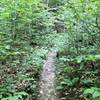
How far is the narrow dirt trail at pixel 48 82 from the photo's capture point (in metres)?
7.24

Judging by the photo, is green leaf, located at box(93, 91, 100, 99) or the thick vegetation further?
the thick vegetation

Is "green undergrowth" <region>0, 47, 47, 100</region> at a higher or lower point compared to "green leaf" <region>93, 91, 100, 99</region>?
lower

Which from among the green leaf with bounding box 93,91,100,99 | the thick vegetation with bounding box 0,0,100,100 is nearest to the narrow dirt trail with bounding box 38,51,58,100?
the thick vegetation with bounding box 0,0,100,100

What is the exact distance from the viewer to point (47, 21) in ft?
60.0

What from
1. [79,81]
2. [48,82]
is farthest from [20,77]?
[79,81]

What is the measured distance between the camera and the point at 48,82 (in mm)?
8609

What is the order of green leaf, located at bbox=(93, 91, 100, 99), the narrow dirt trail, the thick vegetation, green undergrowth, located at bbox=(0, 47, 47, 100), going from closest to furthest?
green leaf, located at bbox=(93, 91, 100, 99), green undergrowth, located at bbox=(0, 47, 47, 100), the thick vegetation, the narrow dirt trail

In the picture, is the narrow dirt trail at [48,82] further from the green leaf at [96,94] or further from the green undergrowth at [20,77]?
the green leaf at [96,94]

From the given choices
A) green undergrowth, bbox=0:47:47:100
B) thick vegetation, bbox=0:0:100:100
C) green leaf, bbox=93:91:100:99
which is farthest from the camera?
thick vegetation, bbox=0:0:100:100

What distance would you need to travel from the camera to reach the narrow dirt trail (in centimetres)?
724

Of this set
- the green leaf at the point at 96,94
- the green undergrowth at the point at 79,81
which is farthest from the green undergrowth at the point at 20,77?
the green leaf at the point at 96,94

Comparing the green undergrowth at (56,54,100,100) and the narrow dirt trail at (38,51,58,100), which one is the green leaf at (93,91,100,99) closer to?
the green undergrowth at (56,54,100,100)

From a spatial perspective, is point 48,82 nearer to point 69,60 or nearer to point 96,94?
point 69,60

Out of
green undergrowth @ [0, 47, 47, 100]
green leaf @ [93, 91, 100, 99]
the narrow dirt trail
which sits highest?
green leaf @ [93, 91, 100, 99]
